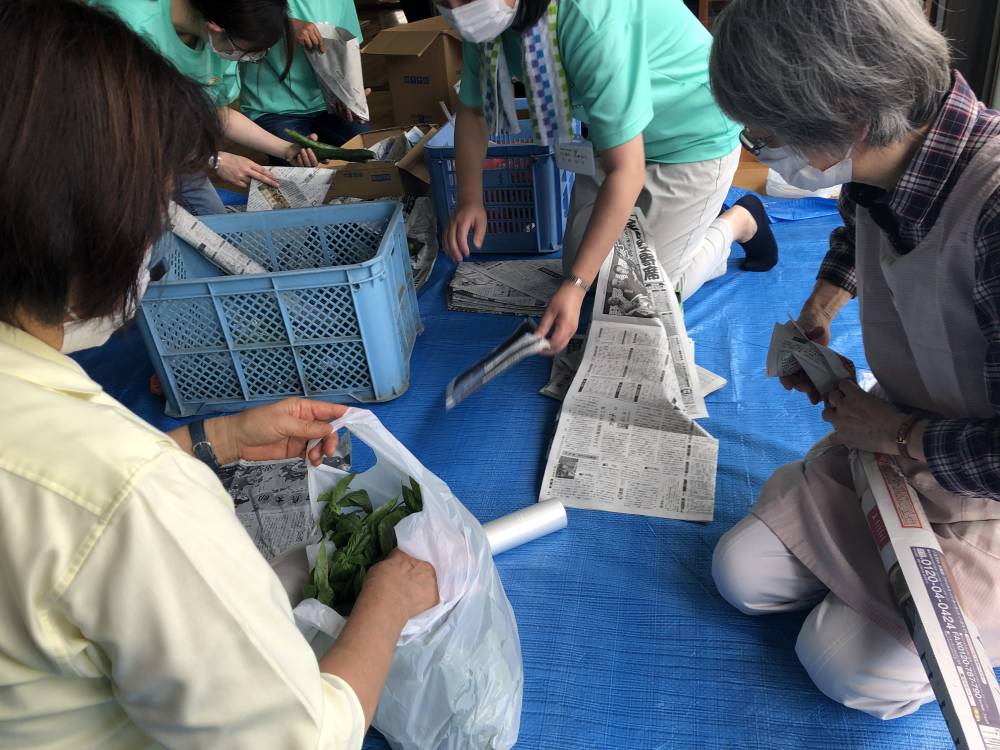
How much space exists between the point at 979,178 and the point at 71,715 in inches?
37.7

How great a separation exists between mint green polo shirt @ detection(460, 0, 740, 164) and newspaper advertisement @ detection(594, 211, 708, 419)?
0.22 meters

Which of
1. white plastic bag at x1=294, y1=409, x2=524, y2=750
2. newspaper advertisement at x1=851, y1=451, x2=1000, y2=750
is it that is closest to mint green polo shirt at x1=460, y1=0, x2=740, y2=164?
newspaper advertisement at x1=851, y1=451, x2=1000, y2=750

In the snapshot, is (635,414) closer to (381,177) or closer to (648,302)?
(648,302)

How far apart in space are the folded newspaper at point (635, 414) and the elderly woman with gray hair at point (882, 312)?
21 cm

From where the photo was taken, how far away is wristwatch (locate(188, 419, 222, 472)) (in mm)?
945

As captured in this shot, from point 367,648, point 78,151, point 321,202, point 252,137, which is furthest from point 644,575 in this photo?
point 252,137

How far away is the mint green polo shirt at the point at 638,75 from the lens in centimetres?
130

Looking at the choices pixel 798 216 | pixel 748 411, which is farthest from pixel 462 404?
pixel 798 216

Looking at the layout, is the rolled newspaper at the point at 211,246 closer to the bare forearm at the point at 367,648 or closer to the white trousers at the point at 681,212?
the white trousers at the point at 681,212

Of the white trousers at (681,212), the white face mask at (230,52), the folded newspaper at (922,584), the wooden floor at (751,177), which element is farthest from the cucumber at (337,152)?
the folded newspaper at (922,584)

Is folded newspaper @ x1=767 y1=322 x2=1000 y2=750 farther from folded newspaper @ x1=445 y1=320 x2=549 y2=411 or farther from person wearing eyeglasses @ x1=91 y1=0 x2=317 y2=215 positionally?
person wearing eyeglasses @ x1=91 y1=0 x2=317 y2=215

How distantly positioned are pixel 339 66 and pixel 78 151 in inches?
81.5

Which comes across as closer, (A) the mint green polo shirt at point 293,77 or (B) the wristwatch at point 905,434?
(B) the wristwatch at point 905,434

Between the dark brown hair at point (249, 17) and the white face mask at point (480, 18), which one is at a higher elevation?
the white face mask at point (480, 18)
